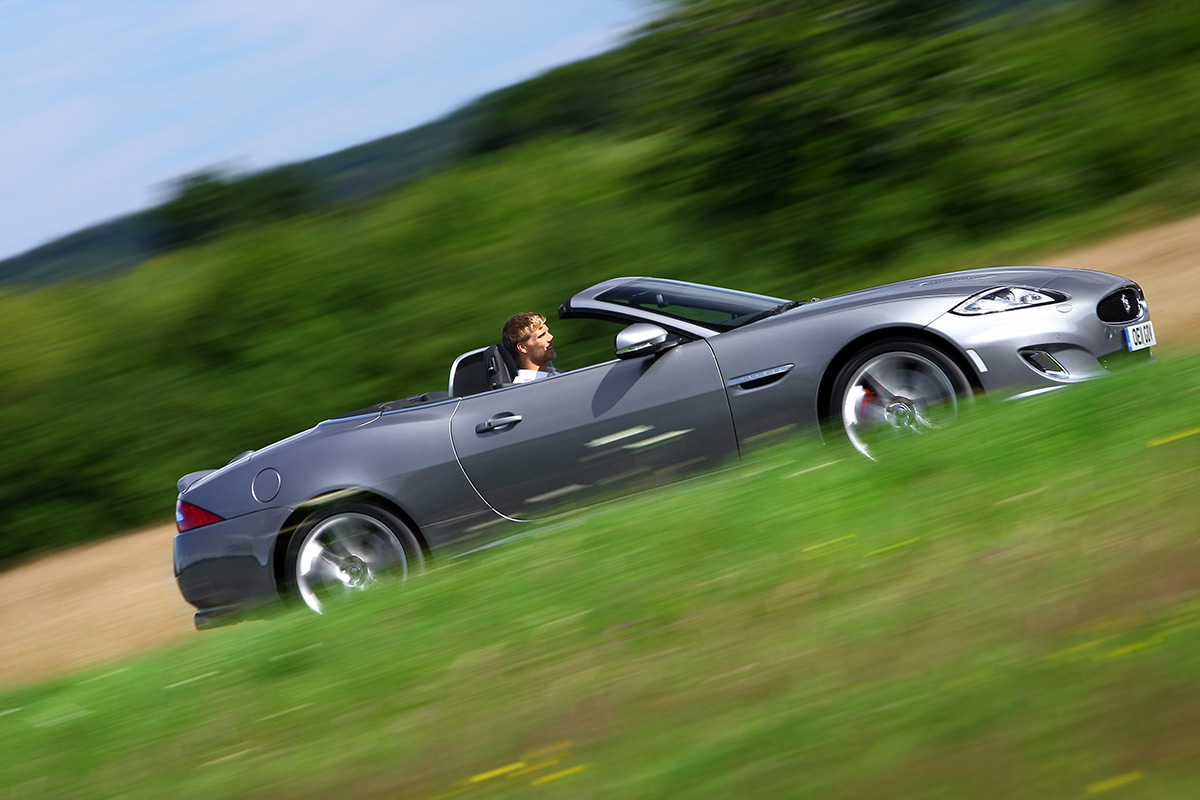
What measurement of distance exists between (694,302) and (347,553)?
85.6 inches

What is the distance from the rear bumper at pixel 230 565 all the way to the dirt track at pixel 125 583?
1.37 metres

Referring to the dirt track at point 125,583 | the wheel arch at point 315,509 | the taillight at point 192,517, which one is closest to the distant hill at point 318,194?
the dirt track at point 125,583

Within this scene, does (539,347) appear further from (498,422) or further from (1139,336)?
(1139,336)

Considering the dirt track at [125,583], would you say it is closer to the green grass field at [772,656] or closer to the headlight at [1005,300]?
the headlight at [1005,300]

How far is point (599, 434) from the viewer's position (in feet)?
18.6

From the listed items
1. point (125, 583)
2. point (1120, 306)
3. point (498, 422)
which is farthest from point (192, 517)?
point (1120, 306)

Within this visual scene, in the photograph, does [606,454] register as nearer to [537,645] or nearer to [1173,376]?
[537,645]

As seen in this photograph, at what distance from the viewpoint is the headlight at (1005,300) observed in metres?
5.48

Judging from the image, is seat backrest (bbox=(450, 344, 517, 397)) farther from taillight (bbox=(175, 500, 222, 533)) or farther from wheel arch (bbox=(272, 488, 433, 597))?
taillight (bbox=(175, 500, 222, 533))

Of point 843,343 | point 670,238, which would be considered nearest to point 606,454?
point 843,343

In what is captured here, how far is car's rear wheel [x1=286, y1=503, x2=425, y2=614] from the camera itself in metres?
5.95

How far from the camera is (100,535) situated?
40.3 ft

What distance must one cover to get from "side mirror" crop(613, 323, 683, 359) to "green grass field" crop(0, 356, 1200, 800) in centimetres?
68

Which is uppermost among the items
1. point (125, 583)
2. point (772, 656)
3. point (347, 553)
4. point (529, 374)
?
point (529, 374)
